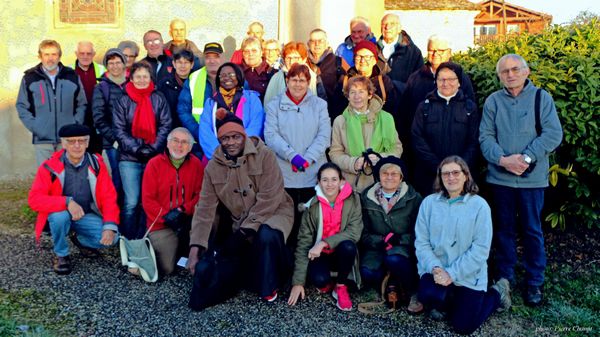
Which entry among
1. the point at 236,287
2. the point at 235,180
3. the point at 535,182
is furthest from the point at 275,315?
the point at 535,182

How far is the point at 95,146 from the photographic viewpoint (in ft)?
22.3

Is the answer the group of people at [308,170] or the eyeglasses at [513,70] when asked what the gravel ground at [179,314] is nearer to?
the group of people at [308,170]

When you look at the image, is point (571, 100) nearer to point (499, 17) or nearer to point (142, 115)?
point (142, 115)

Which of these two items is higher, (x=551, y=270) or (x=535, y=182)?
(x=535, y=182)

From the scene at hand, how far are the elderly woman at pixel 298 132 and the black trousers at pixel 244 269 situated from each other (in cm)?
71

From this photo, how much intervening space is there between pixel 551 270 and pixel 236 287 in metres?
3.01

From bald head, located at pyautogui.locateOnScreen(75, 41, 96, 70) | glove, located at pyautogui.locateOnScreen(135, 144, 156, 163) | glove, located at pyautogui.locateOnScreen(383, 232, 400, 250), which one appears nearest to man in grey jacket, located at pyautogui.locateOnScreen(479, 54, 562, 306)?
glove, located at pyautogui.locateOnScreen(383, 232, 400, 250)

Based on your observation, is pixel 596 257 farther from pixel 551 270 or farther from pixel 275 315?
pixel 275 315

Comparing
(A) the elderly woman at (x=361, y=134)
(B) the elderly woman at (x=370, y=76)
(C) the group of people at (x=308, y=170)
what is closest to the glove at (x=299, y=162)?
(C) the group of people at (x=308, y=170)

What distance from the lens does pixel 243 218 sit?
5.28 metres

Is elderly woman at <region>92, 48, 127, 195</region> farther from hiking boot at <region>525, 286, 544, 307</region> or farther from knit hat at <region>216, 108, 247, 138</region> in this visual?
hiking boot at <region>525, 286, 544, 307</region>

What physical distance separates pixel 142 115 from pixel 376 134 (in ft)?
7.77

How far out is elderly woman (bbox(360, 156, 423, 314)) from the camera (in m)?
5.01

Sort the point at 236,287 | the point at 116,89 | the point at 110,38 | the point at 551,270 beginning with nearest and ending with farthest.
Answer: the point at 236,287 → the point at 551,270 → the point at 116,89 → the point at 110,38
